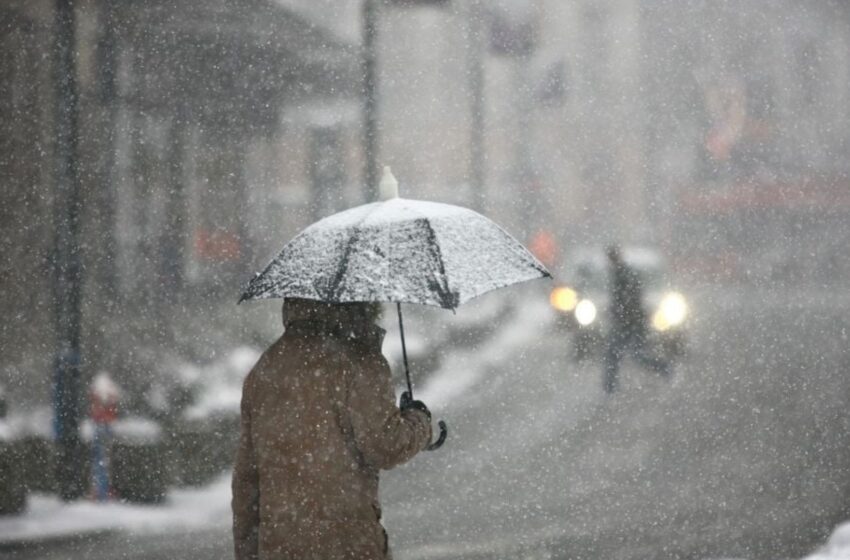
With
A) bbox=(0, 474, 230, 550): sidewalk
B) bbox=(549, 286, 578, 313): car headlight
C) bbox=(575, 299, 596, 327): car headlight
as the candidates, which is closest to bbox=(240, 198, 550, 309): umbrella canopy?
bbox=(0, 474, 230, 550): sidewalk

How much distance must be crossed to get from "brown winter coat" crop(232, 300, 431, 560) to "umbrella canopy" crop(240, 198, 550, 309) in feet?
0.41

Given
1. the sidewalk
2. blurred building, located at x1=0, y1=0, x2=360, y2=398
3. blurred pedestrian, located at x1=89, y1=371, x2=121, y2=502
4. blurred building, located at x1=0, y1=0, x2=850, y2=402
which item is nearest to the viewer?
the sidewalk

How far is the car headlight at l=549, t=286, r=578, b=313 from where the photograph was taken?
1927 cm

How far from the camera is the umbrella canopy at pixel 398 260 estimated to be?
106 inches

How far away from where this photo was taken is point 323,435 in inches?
109

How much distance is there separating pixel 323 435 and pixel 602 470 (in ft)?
22.4

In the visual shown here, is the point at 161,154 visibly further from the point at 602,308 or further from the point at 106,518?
the point at 106,518

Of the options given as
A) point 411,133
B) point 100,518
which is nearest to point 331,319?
point 100,518

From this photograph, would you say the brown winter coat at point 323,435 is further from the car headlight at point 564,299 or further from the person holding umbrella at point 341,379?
the car headlight at point 564,299

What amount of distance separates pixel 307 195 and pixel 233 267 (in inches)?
195

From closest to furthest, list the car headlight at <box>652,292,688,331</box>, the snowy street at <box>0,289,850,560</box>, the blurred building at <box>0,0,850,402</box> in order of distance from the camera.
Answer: the snowy street at <box>0,289,850,560</box>
the blurred building at <box>0,0,850,402</box>
the car headlight at <box>652,292,688,331</box>

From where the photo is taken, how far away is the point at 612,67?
30.9 meters

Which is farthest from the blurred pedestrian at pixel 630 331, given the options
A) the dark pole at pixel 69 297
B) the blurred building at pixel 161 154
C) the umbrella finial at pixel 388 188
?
the umbrella finial at pixel 388 188

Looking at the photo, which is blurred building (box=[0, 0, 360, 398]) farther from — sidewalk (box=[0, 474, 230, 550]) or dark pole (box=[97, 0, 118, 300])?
sidewalk (box=[0, 474, 230, 550])
